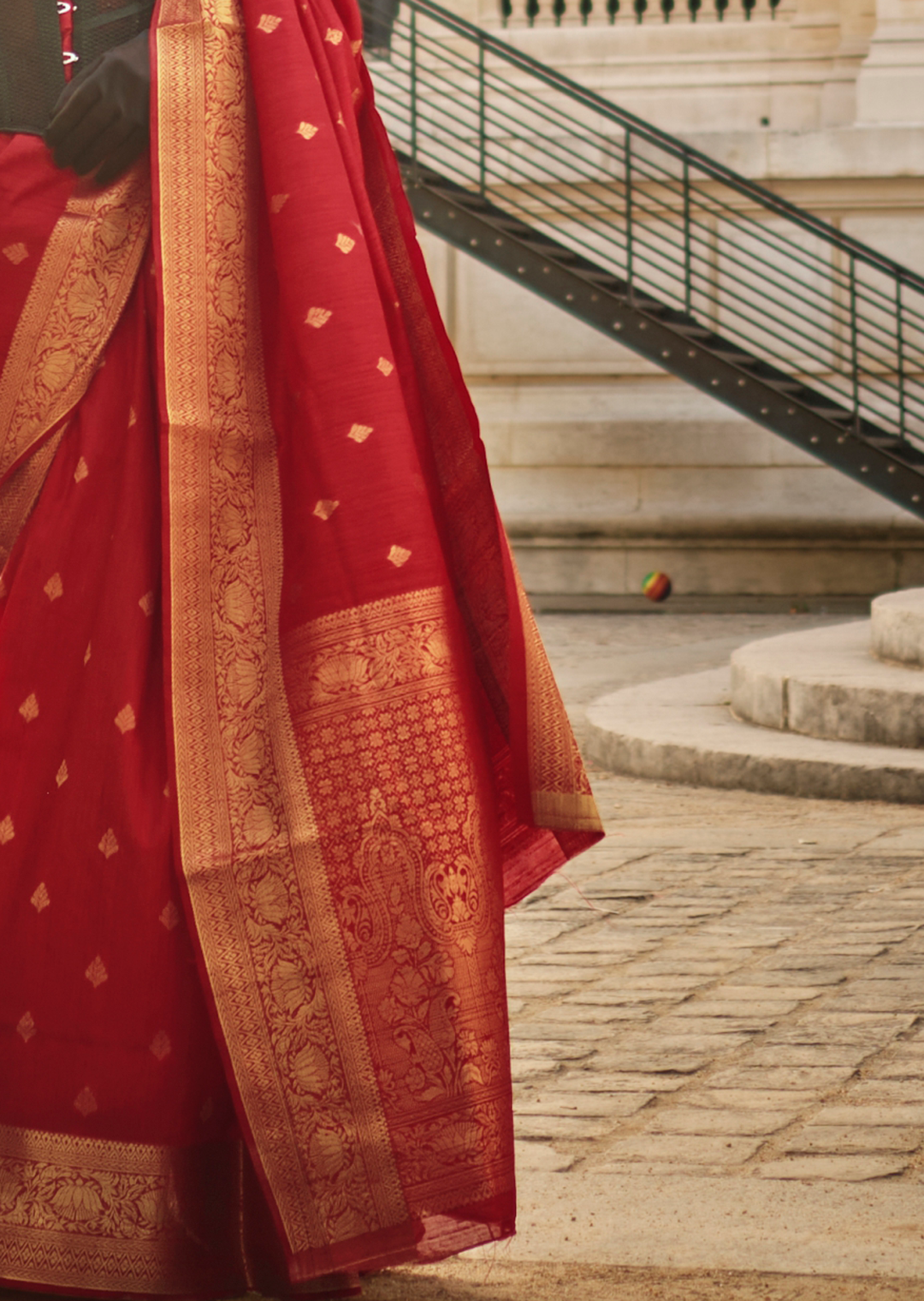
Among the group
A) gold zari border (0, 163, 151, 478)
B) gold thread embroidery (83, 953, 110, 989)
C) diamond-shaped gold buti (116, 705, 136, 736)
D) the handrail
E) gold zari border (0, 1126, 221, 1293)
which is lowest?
gold zari border (0, 1126, 221, 1293)

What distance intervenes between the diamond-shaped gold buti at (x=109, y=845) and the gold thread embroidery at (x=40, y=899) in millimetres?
82

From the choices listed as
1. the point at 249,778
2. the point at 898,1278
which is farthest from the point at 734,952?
the point at 249,778

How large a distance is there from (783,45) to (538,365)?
251 cm

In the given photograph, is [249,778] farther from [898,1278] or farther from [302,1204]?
[898,1278]

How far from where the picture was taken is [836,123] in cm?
1185

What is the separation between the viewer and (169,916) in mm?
2035

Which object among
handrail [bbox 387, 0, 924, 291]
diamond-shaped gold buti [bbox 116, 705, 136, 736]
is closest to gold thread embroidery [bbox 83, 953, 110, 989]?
diamond-shaped gold buti [bbox 116, 705, 136, 736]

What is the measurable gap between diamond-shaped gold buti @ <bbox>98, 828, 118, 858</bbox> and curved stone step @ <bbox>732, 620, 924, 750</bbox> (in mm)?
3953

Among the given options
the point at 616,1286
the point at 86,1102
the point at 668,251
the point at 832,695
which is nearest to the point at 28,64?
the point at 86,1102

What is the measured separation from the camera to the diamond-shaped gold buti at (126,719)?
2.08m

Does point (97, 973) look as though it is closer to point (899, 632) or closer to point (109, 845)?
point (109, 845)

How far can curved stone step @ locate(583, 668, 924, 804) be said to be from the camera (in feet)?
17.7

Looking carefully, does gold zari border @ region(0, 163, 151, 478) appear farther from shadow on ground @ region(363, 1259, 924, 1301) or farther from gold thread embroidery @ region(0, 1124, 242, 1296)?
shadow on ground @ region(363, 1259, 924, 1301)

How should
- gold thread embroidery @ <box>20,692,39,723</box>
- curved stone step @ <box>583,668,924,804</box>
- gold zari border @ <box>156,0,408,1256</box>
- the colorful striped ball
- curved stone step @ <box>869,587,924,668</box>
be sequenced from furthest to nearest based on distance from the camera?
the colorful striped ball < curved stone step @ <box>869,587,924,668</box> < curved stone step @ <box>583,668,924,804</box> < gold thread embroidery @ <box>20,692,39,723</box> < gold zari border @ <box>156,0,408,1256</box>
